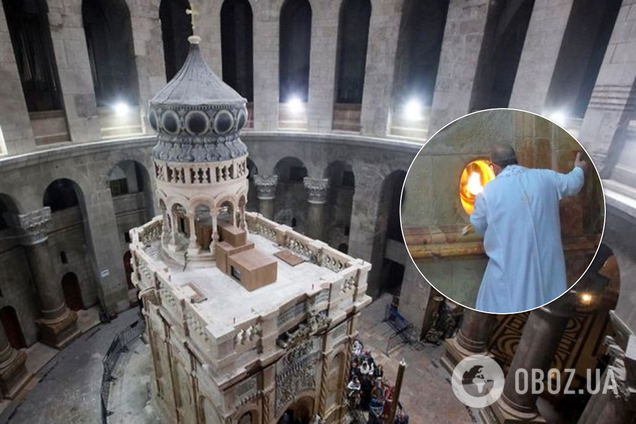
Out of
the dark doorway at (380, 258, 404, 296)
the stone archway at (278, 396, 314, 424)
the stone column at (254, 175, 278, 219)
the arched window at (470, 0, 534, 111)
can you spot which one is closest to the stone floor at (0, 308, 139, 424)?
the stone archway at (278, 396, 314, 424)

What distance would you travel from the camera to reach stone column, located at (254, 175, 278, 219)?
21.8 m

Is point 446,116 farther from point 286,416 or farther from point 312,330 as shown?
point 286,416

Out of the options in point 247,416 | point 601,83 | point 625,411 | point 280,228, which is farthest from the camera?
point 280,228

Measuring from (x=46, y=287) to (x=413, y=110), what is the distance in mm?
20298

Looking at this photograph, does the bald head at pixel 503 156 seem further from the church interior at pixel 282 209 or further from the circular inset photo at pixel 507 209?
the church interior at pixel 282 209

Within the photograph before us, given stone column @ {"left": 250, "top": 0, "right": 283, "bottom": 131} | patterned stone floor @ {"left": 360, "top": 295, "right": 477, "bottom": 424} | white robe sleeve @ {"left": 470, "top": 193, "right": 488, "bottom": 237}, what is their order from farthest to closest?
stone column @ {"left": 250, "top": 0, "right": 283, "bottom": 131}
patterned stone floor @ {"left": 360, "top": 295, "right": 477, "bottom": 424}
white robe sleeve @ {"left": 470, "top": 193, "right": 488, "bottom": 237}

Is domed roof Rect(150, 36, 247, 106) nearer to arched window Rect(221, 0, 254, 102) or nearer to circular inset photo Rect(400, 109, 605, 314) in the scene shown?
circular inset photo Rect(400, 109, 605, 314)

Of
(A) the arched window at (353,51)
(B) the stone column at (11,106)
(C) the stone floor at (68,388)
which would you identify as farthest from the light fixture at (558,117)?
(C) the stone floor at (68,388)

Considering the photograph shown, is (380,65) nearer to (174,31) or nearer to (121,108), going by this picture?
(174,31)

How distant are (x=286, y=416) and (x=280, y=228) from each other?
665 cm

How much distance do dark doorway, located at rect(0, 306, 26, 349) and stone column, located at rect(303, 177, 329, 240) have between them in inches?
628

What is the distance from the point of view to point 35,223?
1631 centimetres

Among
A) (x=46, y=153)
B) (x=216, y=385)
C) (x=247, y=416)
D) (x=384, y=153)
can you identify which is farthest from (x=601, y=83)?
(x=46, y=153)

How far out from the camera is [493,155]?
422cm
